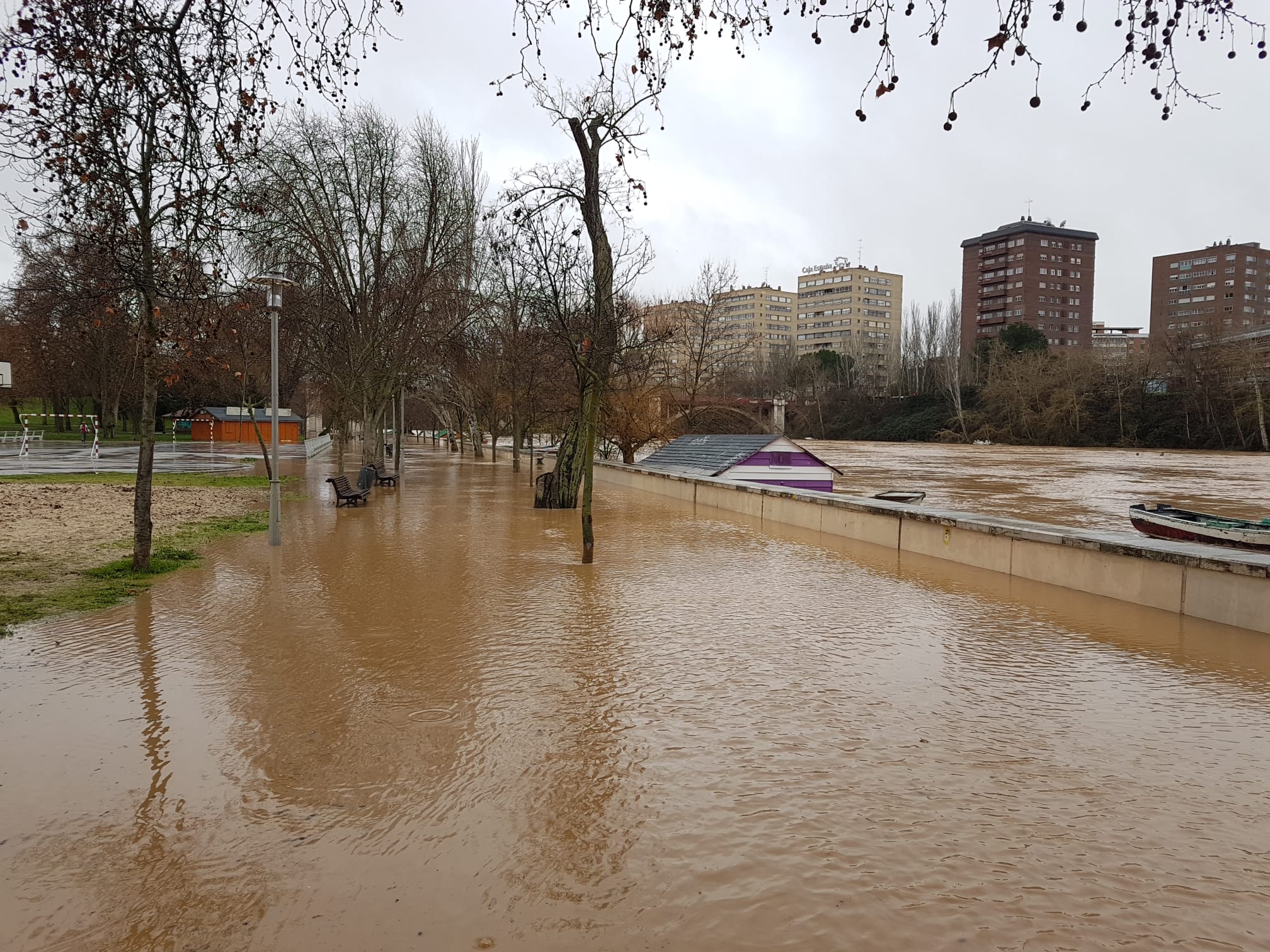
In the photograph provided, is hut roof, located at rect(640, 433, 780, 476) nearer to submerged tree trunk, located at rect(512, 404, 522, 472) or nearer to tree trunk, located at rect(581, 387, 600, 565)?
submerged tree trunk, located at rect(512, 404, 522, 472)

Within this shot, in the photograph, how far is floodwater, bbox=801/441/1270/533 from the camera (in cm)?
2355

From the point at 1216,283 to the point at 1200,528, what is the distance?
148 metres

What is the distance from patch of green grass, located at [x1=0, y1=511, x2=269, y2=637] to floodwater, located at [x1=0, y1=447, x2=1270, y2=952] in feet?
1.49

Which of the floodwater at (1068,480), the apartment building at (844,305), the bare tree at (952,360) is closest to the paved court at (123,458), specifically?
the floodwater at (1068,480)

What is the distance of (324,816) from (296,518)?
46.6 feet

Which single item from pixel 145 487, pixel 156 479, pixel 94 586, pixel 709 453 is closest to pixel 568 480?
pixel 709 453

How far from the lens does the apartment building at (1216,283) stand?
126 m

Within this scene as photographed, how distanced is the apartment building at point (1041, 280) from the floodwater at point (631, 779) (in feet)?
392

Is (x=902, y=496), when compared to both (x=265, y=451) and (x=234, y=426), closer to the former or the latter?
(x=265, y=451)

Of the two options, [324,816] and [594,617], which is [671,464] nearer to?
[594,617]

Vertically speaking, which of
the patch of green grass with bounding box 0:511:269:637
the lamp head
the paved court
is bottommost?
the patch of green grass with bounding box 0:511:269:637

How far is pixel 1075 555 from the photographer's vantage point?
9078 mm

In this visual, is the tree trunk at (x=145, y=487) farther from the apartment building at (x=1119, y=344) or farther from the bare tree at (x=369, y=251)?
the apartment building at (x=1119, y=344)

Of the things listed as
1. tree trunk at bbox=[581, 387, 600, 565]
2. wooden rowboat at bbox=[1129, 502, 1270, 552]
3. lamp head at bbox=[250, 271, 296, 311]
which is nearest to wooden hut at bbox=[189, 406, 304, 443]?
lamp head at bbox=[250, 271, 296, 311]
